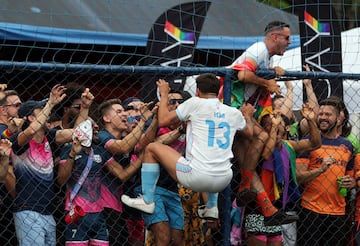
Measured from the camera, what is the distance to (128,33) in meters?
10.7

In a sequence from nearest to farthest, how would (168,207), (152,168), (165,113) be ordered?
(165,113)
(152,168)
(168,207)

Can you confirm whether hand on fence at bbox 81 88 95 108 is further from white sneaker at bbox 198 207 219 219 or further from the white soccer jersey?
white sneaker at bbox 198 207 219 219

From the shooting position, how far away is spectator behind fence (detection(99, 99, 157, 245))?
6547 mm

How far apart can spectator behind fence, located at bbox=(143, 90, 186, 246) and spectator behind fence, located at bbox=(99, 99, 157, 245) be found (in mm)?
229

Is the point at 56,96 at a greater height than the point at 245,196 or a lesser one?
greater

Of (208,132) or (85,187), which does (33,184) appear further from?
(208,132)

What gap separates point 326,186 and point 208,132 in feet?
6.01

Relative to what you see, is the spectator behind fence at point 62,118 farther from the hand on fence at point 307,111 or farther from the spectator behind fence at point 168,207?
the hand on fence at point 307,111

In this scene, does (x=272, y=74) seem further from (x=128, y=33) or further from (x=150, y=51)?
(x=128, y=33)

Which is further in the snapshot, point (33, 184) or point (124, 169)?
point (124, 169)

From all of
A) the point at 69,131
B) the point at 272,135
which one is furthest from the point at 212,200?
the point at 69,131

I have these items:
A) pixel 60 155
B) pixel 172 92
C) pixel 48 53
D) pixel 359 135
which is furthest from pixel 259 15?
pixel 60 155

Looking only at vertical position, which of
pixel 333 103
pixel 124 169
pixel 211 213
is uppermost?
pixel 333 103

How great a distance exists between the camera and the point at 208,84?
246 inches
